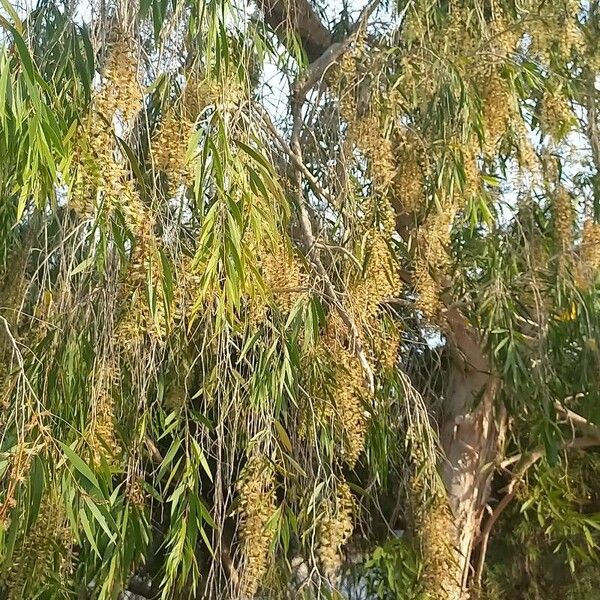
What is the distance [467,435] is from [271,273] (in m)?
1.36

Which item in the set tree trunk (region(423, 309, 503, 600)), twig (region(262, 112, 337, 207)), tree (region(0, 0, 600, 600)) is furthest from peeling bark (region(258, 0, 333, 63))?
tree trunk (region(423, 309, 503, 600))

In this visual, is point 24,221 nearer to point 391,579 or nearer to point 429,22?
point 429,22

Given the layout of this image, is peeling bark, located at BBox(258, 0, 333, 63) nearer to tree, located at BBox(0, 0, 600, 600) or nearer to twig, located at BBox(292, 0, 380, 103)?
tree, located at BBox(0, 0, 600, 600)

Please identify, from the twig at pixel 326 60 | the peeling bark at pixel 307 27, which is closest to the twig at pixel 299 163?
the twig at pixel 326 60

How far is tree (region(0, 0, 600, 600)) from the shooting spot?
1312mm

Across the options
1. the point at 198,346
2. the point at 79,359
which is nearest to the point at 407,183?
the point at 198,346

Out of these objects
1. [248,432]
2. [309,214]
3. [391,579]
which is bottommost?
[391,579]

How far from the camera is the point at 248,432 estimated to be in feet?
5.37

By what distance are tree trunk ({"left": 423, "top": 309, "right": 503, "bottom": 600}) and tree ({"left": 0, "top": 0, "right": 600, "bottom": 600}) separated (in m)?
0.02

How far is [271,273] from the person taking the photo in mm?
1689

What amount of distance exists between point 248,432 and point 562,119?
44.2 inches

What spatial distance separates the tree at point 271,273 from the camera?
131 cm

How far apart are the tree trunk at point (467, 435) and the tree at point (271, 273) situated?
0.9 inches

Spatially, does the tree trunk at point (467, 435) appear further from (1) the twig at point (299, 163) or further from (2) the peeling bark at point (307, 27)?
(2) the peeling bark at point (307, 27)
